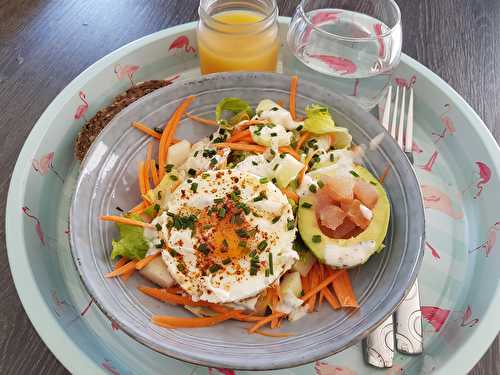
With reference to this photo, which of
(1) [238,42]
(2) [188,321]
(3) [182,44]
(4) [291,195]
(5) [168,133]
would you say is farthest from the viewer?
(3) [182,44]

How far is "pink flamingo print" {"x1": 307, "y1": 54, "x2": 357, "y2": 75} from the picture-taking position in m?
2.40

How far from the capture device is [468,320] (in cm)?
193

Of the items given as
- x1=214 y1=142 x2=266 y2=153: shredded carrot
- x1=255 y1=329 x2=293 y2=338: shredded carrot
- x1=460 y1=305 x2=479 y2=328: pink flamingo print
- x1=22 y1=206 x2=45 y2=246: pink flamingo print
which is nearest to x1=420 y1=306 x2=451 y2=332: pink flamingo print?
x1=460 y1=305 x2=479 y2=328: pink flamingo print

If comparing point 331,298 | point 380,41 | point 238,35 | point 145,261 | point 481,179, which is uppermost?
point 238,35

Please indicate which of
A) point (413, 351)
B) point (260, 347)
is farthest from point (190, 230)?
point (413, 351)

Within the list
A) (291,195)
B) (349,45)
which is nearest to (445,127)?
(349,45)

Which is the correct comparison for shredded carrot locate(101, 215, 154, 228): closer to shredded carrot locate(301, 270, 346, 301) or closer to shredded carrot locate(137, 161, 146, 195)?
shredded carrot locate(137, 161, 146, 195)

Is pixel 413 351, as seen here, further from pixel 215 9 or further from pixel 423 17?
pixel 423 17

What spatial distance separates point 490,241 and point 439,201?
0.30 meters

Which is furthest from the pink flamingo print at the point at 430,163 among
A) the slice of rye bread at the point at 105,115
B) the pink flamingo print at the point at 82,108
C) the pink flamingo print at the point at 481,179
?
the pink flamingo print at the point at 82,108

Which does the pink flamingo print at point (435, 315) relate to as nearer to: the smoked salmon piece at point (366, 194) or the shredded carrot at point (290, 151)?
the smoked salmon piece at point (366, 194)

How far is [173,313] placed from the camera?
5.89 feet

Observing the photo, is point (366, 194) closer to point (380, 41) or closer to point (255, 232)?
point (255, 232)

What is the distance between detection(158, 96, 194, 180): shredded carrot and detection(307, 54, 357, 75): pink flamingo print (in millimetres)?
734
